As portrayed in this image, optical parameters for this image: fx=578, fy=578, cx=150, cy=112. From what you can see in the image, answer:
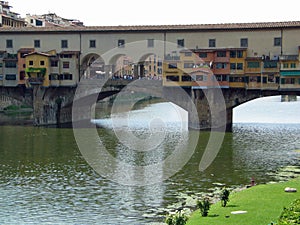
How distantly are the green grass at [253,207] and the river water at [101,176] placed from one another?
3.39 m

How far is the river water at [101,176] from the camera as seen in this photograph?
30453 millimetres

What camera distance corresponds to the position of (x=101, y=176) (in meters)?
40.2

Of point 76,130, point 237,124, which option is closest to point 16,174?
point 76,130

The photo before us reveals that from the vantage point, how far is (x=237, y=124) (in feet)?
237

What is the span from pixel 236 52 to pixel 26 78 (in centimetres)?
2685

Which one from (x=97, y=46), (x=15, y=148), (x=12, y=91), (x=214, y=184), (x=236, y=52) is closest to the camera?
(x=214, y=184)

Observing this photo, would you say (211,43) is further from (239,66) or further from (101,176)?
(101,176)

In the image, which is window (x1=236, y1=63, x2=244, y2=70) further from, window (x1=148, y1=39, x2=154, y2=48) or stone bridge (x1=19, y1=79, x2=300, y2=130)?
window (x1=148, y1=39, x2=154, y2=48)

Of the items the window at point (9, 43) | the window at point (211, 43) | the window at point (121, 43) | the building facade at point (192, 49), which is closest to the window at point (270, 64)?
the building facade at point (192, 49)

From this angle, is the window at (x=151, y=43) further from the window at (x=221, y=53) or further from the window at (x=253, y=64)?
the window at (x=253, y=64)

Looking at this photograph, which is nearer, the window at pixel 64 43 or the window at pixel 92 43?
the window at pixel 92 43

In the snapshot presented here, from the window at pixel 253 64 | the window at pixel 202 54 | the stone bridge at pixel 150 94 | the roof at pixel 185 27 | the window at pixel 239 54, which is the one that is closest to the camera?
the roof at pixel 185 27

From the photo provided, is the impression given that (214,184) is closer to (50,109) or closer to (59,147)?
(59,147)

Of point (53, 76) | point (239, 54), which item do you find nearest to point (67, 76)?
point (53, 76)
